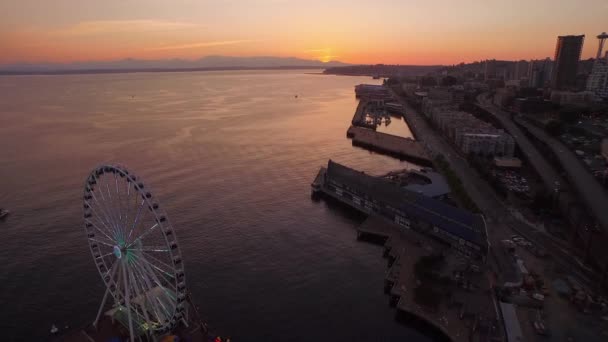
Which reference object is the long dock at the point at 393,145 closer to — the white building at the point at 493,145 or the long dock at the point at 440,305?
the white building at the point at 493,145

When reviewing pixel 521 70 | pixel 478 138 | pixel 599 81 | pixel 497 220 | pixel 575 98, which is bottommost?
pixel 497 220

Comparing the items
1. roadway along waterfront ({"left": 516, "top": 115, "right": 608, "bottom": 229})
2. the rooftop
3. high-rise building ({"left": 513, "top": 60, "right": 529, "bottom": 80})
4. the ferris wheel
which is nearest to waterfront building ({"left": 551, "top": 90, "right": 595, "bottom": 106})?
roadway along waterfront ({"left": 516, "top": 115, "right": 608, "bottom": 229})

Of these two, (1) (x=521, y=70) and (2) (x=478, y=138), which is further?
(1) (x=521, y=70)

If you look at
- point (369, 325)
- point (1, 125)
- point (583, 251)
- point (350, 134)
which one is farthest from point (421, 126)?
point (1, 125)

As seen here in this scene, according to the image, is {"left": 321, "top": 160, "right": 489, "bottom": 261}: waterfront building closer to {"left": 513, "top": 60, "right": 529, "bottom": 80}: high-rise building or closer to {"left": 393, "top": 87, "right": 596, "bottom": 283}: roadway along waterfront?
{"left": 393, "top": 87, "right": 596, "bottom": 283}: roadway along waterfront

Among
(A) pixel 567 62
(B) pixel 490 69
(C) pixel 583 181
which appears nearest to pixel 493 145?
(C) pixel 583 181

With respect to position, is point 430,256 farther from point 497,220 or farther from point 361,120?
point 361,120

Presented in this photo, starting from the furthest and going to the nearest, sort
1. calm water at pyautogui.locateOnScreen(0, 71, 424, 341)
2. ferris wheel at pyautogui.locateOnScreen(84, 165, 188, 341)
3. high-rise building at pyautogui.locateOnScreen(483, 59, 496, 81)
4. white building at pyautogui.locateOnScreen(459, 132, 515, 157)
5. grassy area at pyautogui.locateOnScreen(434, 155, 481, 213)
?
1. high-rise building at pyautogui.locateOnScreen(483, 59, 496, 81)
2. white building at pyautogui.locateOnScreen(459, 132, 515, 157)
3. grassy area at pyautogui.locateOnScreen(434, 155, 481, 213)
4. calm water at pyautogui.locateOnScreen(0, 71, 424, 341)
5. ferris wheel at pyautogui.locateOnScreen(84, 165, 188, 341)
